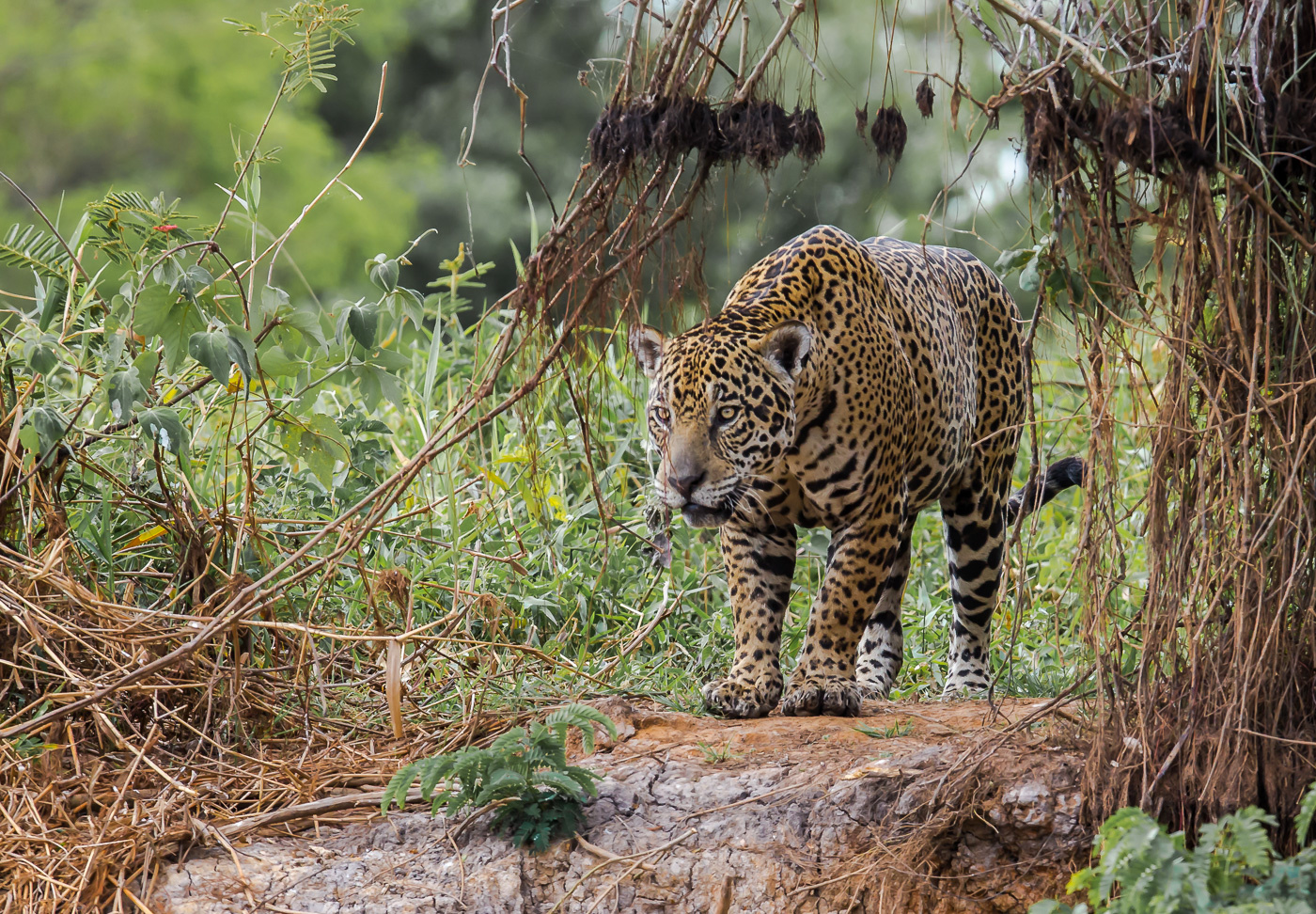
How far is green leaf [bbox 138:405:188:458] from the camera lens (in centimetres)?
388

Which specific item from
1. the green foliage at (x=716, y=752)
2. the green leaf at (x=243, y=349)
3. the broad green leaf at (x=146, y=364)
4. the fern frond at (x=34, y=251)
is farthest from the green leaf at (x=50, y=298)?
the green foliage at (x=716, y=752)

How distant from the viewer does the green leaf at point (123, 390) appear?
3.77 metres

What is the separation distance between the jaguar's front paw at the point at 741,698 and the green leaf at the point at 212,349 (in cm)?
195

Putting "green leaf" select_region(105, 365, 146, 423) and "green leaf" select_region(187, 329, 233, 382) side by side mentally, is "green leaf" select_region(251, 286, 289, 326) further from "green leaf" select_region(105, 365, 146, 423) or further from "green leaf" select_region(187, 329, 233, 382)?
"green leaf" select_region(105, 365, 146, 423)

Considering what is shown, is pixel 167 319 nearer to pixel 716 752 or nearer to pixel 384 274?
pixel 384 274

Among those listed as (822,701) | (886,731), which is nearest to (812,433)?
(822,701)

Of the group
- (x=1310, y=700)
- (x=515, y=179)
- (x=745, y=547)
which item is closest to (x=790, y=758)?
(x=745, y=547)

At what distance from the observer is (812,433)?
14.9 ft

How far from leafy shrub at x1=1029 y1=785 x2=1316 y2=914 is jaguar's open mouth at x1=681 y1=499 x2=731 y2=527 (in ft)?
6.03

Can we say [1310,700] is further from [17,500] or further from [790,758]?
[17,500]

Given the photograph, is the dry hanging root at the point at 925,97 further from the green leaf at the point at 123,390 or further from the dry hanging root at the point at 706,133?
the green leaf at the point at 123,390

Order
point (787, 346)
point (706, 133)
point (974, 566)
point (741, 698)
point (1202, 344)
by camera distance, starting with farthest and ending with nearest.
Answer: point (974, 566) < point (741, 698) < point (787, 346) < point (706, 133) < point (1202, 344)

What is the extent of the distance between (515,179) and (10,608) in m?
14.2

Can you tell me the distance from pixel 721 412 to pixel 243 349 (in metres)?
1.52
